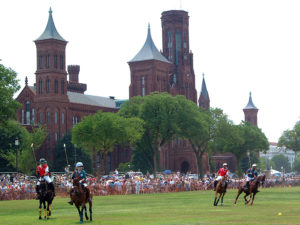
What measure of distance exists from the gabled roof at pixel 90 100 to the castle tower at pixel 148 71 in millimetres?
13451

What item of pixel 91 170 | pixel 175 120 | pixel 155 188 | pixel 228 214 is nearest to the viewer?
pixel 228 214

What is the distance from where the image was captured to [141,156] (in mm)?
127875

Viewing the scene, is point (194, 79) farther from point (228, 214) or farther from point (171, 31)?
point (228, 214)

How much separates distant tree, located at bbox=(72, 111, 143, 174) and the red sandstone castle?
28961mm

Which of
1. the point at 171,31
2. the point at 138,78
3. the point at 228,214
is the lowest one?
the point at 228,214

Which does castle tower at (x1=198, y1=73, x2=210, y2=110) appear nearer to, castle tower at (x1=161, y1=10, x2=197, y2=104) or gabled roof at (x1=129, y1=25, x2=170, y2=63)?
castle tower at (x1=161, y1=10, x2=197, y2=104)

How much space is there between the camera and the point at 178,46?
156m

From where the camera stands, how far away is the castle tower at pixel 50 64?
12988 cm

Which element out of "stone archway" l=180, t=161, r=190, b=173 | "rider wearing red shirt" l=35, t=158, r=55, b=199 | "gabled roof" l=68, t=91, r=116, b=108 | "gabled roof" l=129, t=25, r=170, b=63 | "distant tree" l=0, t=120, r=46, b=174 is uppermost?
"gabled roof" l=129, t=25, r=170, b=63

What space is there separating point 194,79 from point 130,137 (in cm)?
6497

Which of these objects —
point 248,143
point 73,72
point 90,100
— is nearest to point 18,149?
point 90,100

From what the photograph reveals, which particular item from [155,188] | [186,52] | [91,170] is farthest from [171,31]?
[155,188]

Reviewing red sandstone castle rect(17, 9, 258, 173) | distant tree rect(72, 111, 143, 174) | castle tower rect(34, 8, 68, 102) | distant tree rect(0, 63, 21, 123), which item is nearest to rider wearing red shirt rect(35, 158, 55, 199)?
distant tree rect(0, 63, 21, 123)

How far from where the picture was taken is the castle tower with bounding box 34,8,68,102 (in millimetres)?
129875
